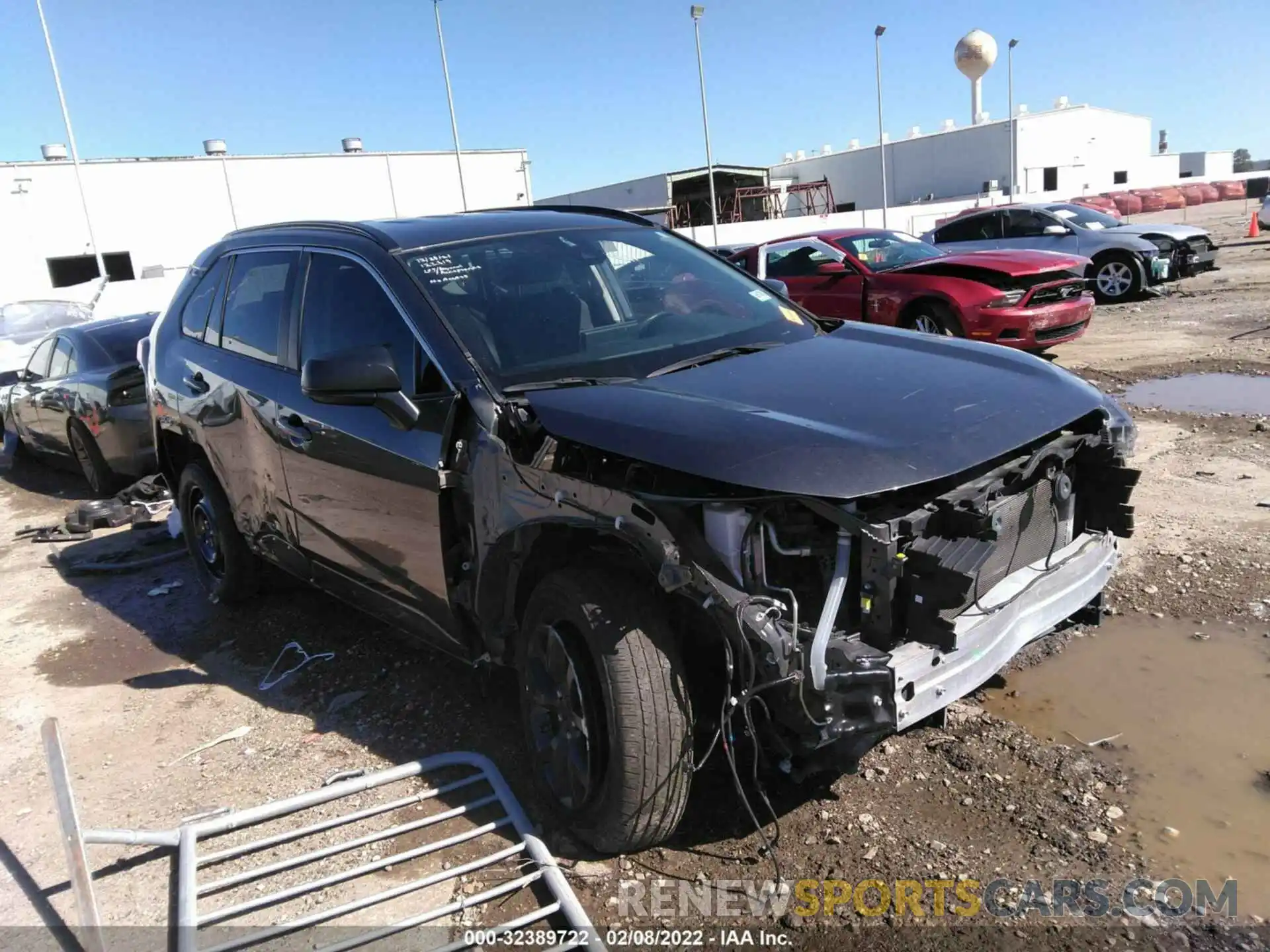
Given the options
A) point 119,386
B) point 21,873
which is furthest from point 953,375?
point 119,386

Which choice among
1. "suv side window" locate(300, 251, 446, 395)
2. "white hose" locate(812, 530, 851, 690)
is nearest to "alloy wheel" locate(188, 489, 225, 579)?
"suv side window" locate(300, 251, 446, 395)

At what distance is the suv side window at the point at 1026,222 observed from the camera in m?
15.0

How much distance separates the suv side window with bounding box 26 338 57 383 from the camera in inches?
368

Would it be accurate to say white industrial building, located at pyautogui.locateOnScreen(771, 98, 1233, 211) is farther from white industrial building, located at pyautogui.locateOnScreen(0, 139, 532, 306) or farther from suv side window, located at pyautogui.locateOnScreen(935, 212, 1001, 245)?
suv side window, located at pyautogui.locateOnScreen(935, 212, 1001, 245)

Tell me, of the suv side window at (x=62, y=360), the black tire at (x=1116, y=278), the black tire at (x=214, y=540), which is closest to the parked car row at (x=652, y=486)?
the black tire at (x=214, y=540)

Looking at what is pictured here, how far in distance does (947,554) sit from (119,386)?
752 cm

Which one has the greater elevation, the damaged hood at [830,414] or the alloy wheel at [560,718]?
the damaged hood at [830,414]

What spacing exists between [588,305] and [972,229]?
13851 millimetres

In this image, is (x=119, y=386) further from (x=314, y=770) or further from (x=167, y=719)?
(x=314, y=770)

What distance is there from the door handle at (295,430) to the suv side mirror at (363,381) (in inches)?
26.6

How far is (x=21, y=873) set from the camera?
324 cm

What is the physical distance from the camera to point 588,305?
3.61 m

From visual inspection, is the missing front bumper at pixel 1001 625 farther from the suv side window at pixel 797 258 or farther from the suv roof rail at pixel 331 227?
the suv side window at pixel 797 258

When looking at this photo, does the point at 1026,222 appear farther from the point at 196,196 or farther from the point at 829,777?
the point at 196,196
